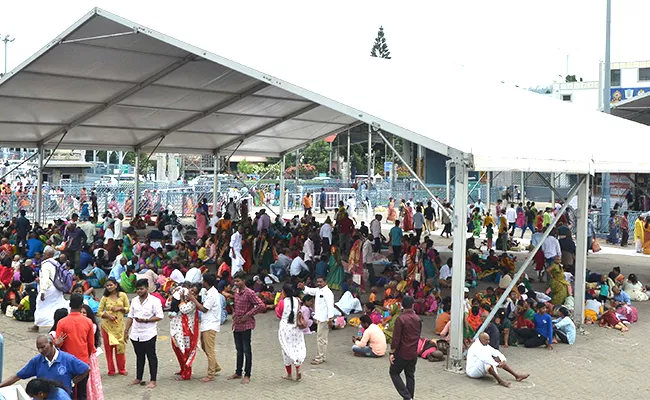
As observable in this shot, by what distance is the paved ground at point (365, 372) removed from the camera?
8.30 metres

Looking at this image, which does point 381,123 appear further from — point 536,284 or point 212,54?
point 536,284

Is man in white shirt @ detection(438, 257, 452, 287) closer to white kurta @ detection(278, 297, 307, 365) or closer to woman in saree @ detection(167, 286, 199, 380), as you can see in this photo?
white kurta @ detection(278, 297, 307, 365)

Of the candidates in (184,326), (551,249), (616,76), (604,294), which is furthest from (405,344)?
(616,76)

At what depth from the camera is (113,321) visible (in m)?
8.48

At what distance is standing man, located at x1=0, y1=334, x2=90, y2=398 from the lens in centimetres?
590

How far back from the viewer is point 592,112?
19125 millimetres

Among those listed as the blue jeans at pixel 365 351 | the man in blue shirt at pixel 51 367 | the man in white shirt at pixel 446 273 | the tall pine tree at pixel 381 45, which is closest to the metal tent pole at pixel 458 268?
the blue jeans at pixel 365 351

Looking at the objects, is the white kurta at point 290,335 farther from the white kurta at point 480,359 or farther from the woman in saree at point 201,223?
the woman in saree at point 201,223

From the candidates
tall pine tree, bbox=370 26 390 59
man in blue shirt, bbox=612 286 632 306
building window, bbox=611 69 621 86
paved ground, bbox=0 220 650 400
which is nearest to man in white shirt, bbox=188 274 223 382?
paved ground, bbox=0 220 650 400

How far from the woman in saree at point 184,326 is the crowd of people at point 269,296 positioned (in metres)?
0.02

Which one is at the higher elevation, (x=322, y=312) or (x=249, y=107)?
(x=249, y=107)

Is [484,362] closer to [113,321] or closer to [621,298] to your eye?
[113,321]

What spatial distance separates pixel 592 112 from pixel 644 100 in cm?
699

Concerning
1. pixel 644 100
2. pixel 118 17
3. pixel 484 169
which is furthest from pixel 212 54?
pixel 644 100
